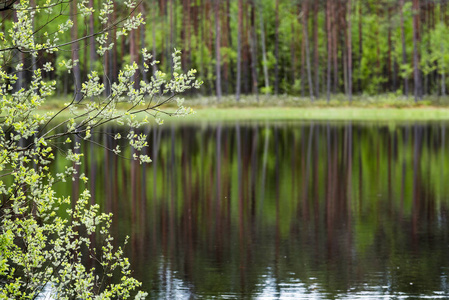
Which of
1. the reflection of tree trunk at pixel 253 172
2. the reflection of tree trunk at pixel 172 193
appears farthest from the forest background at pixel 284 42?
the reflection of tree trunk at pixel 172 193

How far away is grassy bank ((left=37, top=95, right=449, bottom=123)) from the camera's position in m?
60.4

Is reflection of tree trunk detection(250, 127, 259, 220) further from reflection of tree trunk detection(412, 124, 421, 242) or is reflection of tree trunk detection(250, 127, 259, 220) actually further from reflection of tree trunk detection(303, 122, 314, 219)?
reflection of tree trunk detection(412, 124, 421, 242)

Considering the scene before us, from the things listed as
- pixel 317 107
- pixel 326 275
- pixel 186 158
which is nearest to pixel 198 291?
pixel 326 275

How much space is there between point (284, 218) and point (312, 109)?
46662 mm

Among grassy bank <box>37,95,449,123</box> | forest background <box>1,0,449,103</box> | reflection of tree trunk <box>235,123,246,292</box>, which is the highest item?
forest background <box>1,0,449,103</box>

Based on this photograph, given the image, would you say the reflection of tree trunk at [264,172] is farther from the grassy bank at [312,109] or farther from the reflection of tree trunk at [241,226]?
the grassy bank at [312,109]

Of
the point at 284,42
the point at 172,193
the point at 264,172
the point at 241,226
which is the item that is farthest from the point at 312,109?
the point at 241,226

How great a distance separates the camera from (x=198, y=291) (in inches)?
476

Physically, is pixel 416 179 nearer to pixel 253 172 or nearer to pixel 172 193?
pixel 253 172

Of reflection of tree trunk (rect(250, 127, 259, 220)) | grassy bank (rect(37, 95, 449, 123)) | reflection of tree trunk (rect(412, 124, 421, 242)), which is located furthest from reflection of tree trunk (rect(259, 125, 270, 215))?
grassy bank (rect(37, 95, 449, 123))

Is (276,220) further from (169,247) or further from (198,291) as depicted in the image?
(198,291)

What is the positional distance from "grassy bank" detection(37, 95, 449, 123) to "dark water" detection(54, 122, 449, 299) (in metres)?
22.7

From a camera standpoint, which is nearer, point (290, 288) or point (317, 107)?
point (290, 288)

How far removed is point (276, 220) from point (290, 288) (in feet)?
20.3
